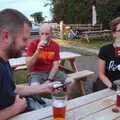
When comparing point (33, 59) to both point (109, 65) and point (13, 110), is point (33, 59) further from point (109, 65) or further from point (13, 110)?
point (13, 110)

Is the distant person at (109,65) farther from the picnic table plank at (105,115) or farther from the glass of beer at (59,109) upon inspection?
the glass of beer at (59,109)

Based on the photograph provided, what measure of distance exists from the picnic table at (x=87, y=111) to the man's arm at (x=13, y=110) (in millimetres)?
46

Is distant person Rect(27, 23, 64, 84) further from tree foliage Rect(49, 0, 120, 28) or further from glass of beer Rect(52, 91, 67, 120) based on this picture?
tree foliage Rect(49, 0, 120, 28)

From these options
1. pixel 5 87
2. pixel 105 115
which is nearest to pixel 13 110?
pixel 5 87

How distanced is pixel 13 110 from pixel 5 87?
0.73 feet

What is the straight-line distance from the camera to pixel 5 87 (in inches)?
93.7

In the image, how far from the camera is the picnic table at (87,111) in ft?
8.54

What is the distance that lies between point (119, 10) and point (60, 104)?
19.3 metres

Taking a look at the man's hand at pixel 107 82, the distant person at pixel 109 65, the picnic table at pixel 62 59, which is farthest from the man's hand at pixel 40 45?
the picnic table at pixel 62 59

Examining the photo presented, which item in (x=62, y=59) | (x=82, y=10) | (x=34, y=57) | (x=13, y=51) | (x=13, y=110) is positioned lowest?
(x=62, y=59)

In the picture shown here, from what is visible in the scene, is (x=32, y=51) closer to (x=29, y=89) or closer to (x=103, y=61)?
(x=103, y=61)

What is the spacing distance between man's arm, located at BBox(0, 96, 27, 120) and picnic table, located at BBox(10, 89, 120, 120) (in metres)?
0.05

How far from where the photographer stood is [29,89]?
10.1 ft

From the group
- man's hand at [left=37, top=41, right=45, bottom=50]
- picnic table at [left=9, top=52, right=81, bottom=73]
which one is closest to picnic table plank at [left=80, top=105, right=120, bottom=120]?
man's hand at [left=37, top=41, right=45, bottom=50]
